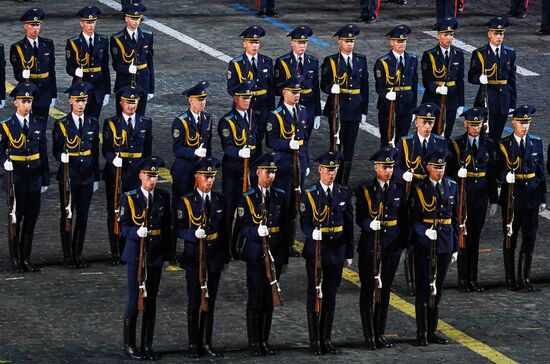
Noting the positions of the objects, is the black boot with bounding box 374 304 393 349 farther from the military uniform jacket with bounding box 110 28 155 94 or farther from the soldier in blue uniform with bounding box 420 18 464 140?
the military uniform jacket with bounding box 110 28 155 94

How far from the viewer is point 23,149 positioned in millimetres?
24406

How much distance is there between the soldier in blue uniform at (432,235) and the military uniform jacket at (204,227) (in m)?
2.35

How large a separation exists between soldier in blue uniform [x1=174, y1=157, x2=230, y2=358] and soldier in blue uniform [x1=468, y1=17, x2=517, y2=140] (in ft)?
28.0

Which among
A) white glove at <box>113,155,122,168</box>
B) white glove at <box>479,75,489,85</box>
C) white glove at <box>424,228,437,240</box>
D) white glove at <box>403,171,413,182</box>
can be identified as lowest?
white glove at <box>424,228,437,240</box>

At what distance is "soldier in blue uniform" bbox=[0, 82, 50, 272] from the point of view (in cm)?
2441

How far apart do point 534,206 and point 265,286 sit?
4.40 m

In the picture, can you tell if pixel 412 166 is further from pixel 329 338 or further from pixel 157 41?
pixel 157 41

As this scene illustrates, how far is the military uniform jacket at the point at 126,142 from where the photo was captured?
2469 centimetres

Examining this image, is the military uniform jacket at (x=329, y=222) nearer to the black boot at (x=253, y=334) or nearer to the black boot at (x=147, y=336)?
the black boot at (x=253, y=334)

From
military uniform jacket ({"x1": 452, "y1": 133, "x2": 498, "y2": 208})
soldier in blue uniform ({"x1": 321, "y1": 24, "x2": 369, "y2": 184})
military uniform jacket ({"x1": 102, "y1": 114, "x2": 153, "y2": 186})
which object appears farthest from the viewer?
soldier in blue uniform ({"x1": 321, "y1": 24, "x2": 369, "y2": 184})

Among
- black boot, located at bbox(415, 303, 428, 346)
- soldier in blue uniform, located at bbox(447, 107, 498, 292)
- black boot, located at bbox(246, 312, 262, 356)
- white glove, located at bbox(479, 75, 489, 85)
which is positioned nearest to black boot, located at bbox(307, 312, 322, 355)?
black boot, located at bbox(246, 312, 262, 356)

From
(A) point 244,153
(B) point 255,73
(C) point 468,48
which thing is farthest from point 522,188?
(C) point 468,48

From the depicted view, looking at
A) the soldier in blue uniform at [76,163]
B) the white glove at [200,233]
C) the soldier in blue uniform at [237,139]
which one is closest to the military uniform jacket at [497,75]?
the soldier in blue uniform at [237,139]

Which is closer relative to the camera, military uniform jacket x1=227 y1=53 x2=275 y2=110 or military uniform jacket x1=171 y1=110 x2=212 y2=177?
military uniform jacket x1=171 y1=110 x2=212 y2=177
